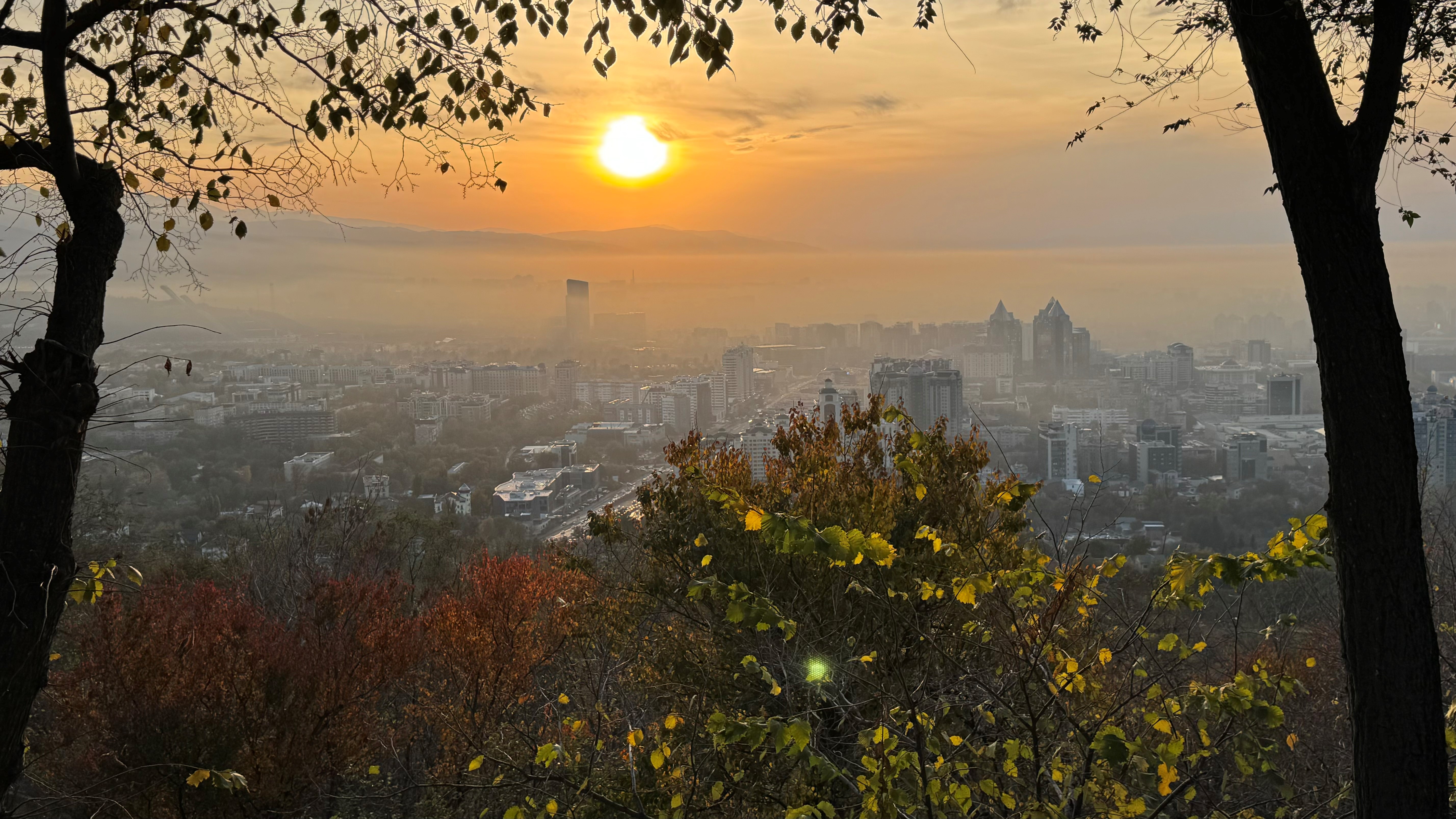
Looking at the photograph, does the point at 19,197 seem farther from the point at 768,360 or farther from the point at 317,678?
the point at 768,360

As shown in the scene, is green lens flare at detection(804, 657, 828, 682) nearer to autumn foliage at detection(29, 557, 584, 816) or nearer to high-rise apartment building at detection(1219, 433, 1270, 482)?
autumn foliage at detection(29, 557, 584, 816)

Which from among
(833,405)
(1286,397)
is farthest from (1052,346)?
(833,405)

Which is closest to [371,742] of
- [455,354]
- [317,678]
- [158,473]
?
[317,678]

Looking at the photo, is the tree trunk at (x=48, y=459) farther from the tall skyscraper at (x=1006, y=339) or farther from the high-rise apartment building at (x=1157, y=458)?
the tall skyscraper at (x=1006, y=339)

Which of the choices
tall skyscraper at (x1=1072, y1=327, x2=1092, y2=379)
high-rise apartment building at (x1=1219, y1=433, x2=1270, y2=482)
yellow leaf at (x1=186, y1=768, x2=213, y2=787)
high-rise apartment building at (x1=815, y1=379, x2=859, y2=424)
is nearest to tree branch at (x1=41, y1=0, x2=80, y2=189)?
yellow leaf at (x1=186, y1=768, x2=213, y2=787)

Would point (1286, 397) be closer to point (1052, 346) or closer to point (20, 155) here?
point (1052, 346)
